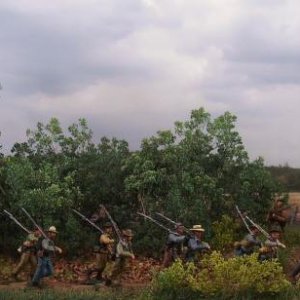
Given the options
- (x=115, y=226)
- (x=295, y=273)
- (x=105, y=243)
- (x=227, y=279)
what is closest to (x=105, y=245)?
(x=105, y=243)

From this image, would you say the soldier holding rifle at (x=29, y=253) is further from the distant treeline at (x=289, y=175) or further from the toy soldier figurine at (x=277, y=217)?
the distant treeline at (x=289, y=175)

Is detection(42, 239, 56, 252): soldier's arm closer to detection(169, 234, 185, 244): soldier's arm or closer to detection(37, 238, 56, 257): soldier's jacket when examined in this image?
detection(37, 238, 56, 257): soldier's jacket

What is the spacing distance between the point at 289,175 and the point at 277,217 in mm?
18139

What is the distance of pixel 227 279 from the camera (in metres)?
13.3

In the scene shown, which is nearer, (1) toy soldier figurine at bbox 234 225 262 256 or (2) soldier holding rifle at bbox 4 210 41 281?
(1) toy soldier figurine at bbox 234 225 262 256

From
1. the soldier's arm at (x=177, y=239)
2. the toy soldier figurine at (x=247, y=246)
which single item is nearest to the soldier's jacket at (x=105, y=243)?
the soldier's arm at (x=177, y=239)

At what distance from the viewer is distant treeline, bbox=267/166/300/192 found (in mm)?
33969

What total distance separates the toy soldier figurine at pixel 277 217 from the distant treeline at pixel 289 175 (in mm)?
14008

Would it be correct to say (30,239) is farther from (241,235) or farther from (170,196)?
(241,235)

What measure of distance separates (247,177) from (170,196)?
2.45m

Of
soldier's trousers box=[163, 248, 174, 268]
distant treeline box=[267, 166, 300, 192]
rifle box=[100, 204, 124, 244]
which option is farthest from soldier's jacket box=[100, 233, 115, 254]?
distant treeline box=[267, 166, 300, 192]

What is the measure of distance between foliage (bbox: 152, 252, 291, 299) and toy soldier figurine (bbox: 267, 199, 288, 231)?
5.45 metres

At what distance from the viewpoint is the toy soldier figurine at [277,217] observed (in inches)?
742

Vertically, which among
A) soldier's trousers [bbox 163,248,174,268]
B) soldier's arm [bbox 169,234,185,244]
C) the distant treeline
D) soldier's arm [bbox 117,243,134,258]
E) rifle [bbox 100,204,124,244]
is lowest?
soldier's trousers [bbox 163,248,174,268]
